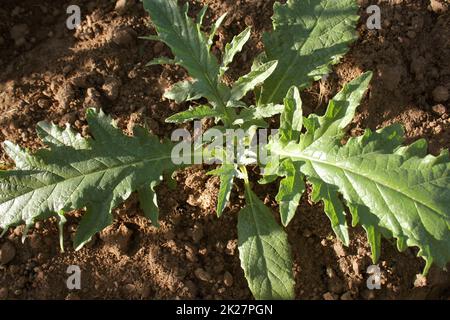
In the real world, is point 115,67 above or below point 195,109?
above

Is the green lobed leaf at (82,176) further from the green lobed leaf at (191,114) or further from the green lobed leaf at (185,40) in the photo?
the green lobed leaf at (185,40)

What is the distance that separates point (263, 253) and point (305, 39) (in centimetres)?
113

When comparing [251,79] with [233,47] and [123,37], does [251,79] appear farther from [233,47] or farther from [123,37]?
[123,37]

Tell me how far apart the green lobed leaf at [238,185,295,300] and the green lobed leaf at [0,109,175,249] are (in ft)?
1.65

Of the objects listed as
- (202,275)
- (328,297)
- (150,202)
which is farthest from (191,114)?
(328,297)

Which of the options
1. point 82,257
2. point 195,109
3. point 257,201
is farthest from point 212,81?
point 82,257

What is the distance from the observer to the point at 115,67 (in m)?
3.23

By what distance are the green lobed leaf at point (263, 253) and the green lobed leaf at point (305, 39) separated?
2.06ft

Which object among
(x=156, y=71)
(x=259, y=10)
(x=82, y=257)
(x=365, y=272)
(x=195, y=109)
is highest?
(x=259, y=10)

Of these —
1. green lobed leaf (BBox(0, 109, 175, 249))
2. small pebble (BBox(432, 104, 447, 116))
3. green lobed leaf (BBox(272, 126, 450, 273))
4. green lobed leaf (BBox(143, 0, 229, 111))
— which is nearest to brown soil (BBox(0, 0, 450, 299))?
small pebble (BBox(432, 104, 447, 116))

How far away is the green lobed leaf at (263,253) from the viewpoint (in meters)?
2.67

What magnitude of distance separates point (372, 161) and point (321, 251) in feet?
2.26

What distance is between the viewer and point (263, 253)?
2.75 meters

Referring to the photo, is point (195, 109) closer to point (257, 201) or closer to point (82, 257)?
point (257, 201)
